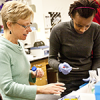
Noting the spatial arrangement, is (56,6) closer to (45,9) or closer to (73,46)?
(45,9)

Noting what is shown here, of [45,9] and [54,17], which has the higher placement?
[45,9]

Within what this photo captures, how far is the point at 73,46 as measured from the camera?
1649 millimetres

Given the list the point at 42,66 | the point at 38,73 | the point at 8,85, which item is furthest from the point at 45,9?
the point at 8,85

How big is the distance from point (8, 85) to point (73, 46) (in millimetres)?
826

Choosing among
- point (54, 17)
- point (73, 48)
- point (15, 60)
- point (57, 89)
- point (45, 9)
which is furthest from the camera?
point (54, 17)

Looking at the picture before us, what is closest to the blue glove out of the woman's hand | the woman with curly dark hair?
the woman with curly dark hair

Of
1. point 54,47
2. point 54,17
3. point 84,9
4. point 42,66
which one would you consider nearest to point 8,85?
point 54,47

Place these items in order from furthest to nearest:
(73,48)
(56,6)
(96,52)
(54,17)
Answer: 1. (56,6)
2. (54,17)
3. (96,52)
4. (73,48)

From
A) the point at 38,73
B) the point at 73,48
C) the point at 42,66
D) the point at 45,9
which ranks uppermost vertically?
the point at 45,9

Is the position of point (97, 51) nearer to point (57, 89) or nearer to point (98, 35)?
point (98, 35)

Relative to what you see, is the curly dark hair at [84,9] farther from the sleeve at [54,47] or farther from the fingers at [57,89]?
the fingers at [57,89]

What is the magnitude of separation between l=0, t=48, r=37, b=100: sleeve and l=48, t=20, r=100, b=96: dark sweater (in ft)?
1.84

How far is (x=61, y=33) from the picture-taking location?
5.51ft

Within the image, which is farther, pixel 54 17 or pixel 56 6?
pixel 56 6
